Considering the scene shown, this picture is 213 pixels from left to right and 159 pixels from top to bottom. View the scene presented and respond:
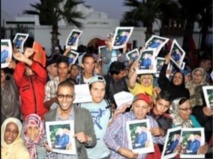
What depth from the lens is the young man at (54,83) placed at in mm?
4461

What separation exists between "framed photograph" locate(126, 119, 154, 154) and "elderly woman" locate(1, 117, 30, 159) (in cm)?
89

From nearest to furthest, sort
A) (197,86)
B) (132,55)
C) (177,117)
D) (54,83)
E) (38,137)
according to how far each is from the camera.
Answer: (38,137)
(177,117)
(54,83)
(197,86)
(132,55)

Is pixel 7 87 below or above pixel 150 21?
below

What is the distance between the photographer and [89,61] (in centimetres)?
489

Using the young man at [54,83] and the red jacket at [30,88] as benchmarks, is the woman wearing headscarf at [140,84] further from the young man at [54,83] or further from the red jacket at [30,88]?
the red jacket at [30,88]

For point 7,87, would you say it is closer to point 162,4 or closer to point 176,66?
point 176,66

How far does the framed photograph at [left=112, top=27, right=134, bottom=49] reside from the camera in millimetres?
6094

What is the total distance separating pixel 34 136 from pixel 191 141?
1417 mm

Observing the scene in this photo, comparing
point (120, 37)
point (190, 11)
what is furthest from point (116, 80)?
point (190, 11)

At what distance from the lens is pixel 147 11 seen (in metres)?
18.9

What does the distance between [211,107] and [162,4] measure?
15.0m

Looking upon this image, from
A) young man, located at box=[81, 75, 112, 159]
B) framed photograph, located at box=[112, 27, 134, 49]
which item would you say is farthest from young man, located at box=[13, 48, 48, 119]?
framed photograph, located at box=[112, 27, 134, 49]

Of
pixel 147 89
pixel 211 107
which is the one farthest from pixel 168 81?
pixel 211 107

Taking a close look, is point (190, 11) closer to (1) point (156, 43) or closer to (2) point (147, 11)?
(2) point (147, 11)
